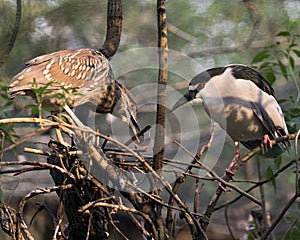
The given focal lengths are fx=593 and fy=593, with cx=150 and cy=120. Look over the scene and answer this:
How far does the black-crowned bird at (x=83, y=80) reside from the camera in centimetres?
263

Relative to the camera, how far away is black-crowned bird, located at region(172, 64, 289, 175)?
2941 mm

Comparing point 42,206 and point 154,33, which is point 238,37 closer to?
point 154,33

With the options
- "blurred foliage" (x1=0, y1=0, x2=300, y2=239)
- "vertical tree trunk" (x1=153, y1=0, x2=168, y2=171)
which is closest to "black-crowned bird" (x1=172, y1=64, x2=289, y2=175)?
A: "vertical tree trunk" (x1=153, y1=0, x2=168, y2=171)

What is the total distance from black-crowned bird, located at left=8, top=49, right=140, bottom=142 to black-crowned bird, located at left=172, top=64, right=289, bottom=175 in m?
0.43

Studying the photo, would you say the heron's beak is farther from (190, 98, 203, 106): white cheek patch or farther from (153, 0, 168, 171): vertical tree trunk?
(153, 0, 168, 171): vertical tree trunk

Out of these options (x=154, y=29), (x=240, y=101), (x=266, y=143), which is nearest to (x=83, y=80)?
(x=240, y=101)

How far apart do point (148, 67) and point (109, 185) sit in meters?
1.70

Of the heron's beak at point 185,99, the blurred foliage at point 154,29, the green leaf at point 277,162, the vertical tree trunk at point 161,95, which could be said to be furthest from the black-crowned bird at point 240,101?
the blurred foliage at point 154,29

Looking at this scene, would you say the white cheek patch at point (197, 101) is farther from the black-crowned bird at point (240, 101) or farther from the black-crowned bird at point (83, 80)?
the black-crowned bird at point (83, 80)

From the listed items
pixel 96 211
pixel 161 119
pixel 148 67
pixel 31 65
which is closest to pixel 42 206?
pixel 96 211

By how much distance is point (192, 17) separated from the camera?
470cm

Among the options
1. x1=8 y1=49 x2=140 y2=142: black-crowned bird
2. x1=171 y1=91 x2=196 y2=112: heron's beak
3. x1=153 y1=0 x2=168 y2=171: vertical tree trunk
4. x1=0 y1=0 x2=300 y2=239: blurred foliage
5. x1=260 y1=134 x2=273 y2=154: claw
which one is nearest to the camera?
x1=153 y1=0 x2=168 y2=171: vertical tree trunk

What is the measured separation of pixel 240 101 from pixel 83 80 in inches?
31.6

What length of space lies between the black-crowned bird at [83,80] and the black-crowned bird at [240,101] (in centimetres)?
43
